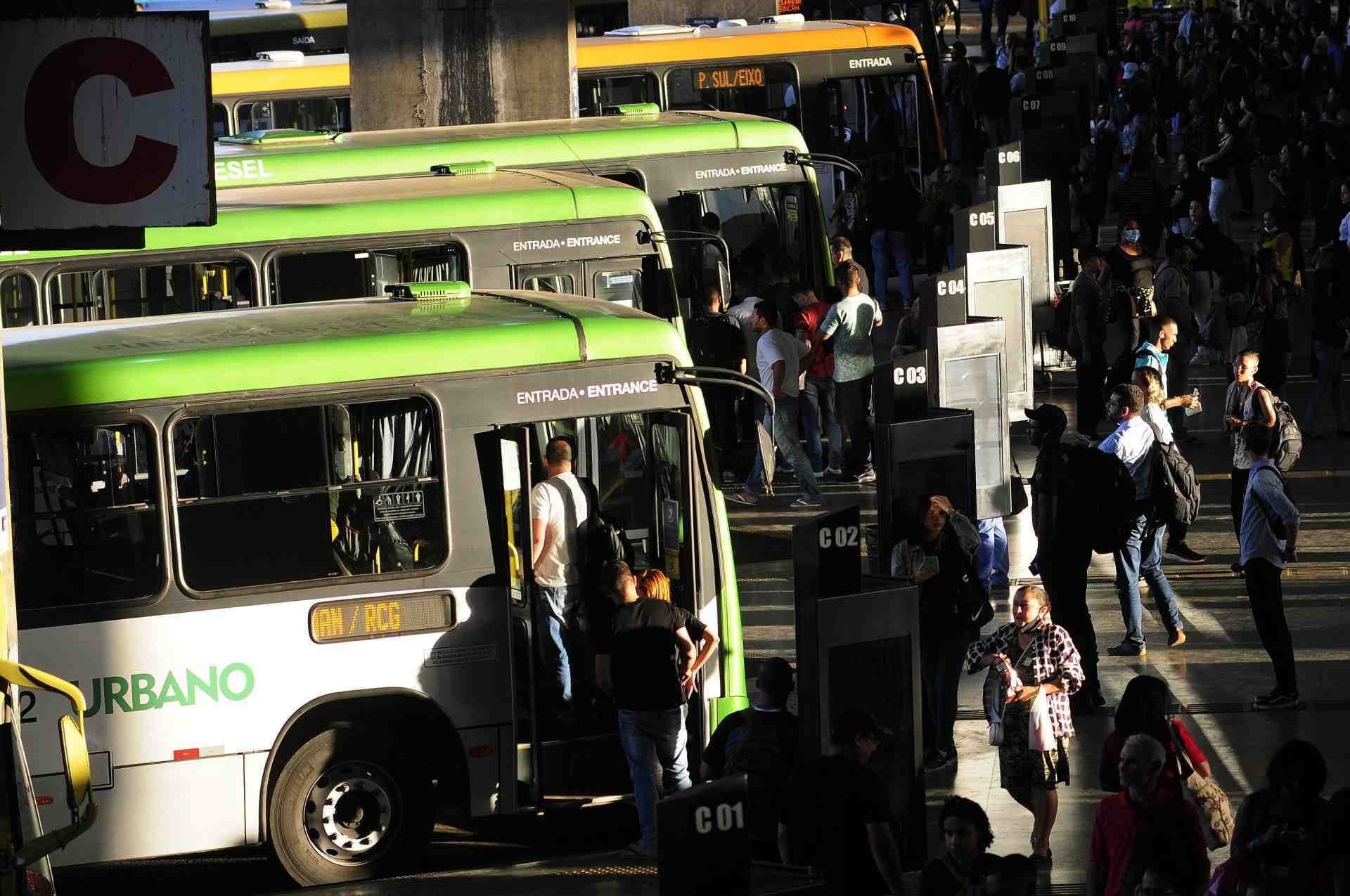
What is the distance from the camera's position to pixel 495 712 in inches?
419

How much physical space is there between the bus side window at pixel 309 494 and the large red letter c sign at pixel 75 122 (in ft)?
10.5

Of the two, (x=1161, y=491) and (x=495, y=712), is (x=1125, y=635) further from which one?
(x=495, y=712)

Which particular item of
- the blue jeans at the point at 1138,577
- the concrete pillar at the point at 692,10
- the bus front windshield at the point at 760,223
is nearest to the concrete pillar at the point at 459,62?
→ the bus front windshield at the point at 760,223

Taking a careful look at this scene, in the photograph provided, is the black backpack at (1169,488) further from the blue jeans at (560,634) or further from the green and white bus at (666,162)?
the green and white bus at (666,162)

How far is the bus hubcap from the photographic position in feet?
34.6

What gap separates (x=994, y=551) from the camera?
1409cm

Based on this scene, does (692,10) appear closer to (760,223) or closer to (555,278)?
(760,223)

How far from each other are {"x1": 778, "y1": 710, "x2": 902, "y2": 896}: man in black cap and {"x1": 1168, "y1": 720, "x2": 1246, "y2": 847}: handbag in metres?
1.42

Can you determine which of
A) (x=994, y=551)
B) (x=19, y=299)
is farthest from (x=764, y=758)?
(x=19, y=299)

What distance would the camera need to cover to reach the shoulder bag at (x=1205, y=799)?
356 inches

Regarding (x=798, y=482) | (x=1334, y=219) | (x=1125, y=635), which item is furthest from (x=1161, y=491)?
(x=1334, y=219)

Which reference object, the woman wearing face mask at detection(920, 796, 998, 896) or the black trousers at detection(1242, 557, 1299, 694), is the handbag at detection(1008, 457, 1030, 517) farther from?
the woman wearing face mask at detection(920, 796, 998, 896)

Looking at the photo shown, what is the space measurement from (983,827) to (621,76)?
63.8ft

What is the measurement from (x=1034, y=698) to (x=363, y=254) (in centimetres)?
709
